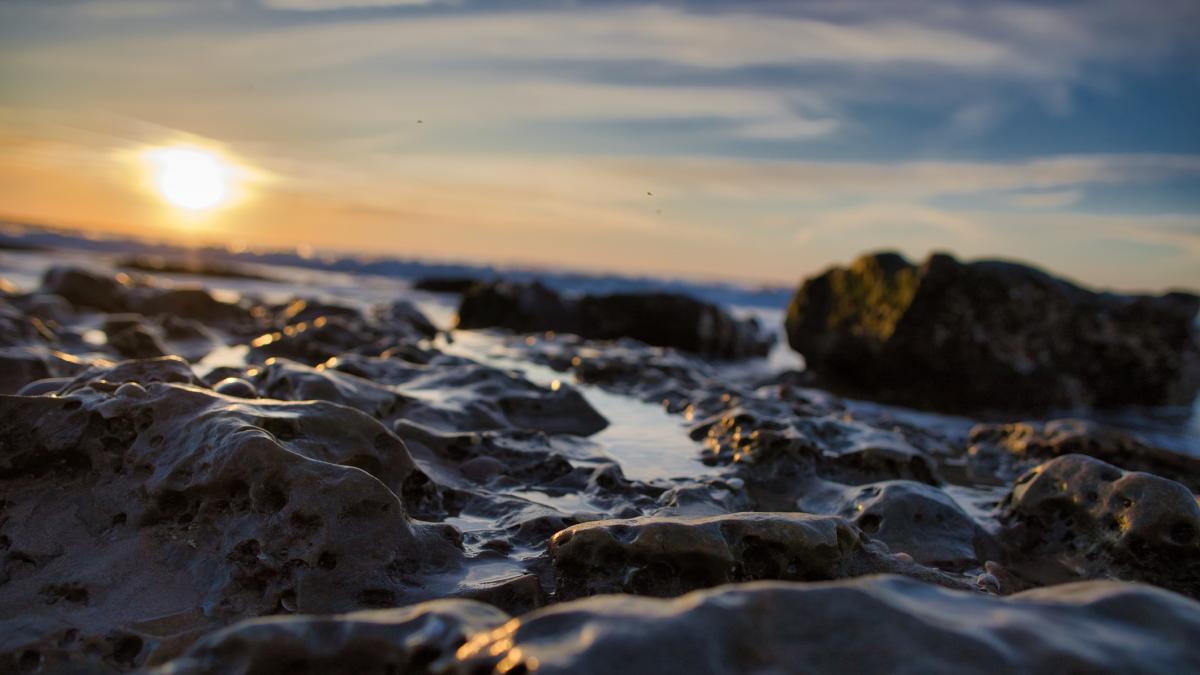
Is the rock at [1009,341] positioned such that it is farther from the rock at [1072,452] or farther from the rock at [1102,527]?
the rock at [1102,527]

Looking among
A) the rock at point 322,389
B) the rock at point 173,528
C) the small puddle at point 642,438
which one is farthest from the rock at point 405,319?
the rock at point 173,528

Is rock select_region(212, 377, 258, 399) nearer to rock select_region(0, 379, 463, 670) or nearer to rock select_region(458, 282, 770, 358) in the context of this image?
rock select_region(0, 379, 463, 670)

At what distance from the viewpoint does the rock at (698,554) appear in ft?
6.66

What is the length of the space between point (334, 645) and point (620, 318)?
1007 centimetres

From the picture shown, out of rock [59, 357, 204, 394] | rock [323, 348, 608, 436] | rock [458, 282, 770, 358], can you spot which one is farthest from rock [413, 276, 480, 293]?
rock [59, 357, 204, 394]

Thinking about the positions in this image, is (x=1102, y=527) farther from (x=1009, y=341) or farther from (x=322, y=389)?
(x=1009, y=341)

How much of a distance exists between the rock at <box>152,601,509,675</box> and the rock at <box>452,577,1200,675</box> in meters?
0.06

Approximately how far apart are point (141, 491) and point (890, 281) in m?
7.40

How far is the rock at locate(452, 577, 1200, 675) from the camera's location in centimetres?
107

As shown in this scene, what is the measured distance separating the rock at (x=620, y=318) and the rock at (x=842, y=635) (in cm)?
973

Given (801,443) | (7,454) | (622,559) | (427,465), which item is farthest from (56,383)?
(801,443)

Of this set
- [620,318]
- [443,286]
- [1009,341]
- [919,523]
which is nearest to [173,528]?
[919,523]

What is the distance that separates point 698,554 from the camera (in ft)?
6.64

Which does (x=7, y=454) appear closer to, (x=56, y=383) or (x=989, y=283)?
(x=56, y=383)
